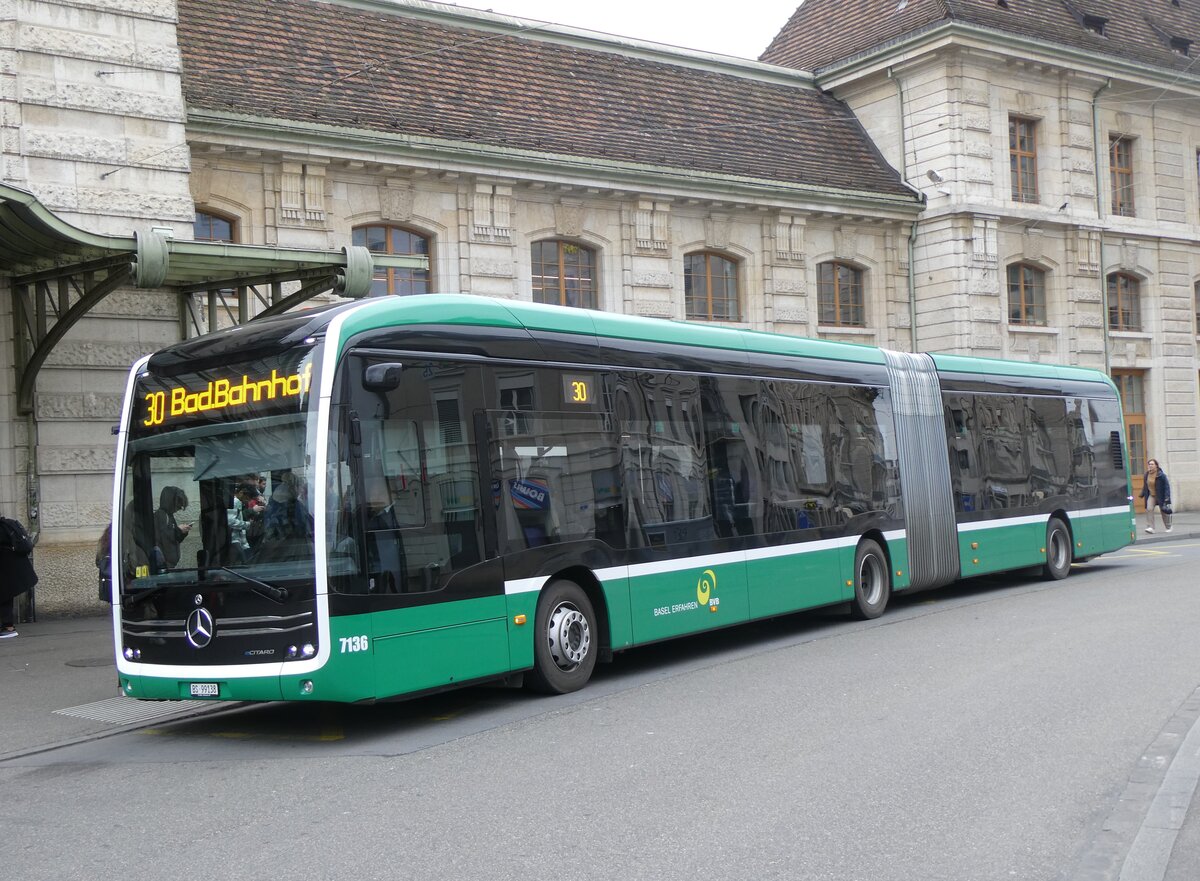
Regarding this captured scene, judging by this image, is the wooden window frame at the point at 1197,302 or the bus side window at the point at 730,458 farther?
the wooden window frame at the point at 1197,302

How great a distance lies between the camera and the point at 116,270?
14.4 metres

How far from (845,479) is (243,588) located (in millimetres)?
7956

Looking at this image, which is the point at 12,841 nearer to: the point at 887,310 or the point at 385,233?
the point at 385,233

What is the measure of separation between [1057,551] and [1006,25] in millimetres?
15704

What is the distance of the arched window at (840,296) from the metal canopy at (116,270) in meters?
13.7

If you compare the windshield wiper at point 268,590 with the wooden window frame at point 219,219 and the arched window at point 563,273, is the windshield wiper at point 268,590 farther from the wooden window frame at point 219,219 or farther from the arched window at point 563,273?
the arched window at point 563,273

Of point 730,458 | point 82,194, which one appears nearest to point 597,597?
point 730,458

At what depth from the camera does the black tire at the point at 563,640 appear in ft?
33.7

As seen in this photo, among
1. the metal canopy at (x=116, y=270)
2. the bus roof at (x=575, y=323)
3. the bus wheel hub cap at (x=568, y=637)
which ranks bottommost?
the bus wheel hub cap at (x=568, y=637)

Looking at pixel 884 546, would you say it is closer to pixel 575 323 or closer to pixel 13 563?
pixel 575 323

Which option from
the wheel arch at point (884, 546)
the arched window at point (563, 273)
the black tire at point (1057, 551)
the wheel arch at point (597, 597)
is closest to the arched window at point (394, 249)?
the arched window at point (563, 273)

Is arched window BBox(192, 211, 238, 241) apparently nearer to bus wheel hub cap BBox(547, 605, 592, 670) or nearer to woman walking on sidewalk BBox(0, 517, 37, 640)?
woman walking on sidewalk BBox(0, 517, 37, 640)

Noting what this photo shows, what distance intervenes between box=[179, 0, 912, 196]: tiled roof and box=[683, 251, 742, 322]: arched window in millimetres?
1769

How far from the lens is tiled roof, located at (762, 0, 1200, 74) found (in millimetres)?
30156
